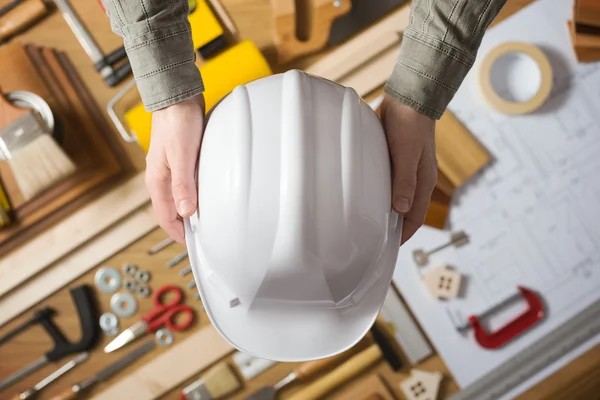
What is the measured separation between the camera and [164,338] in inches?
27.5

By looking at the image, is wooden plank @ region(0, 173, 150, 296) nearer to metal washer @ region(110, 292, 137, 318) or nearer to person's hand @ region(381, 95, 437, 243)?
metal washer @ region(110, 292, 137, 318)

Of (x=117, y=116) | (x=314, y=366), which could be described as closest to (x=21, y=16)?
(x=117, y=116)

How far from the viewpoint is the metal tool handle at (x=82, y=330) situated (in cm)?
70

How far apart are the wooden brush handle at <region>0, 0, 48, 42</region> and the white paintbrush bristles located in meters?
0.17

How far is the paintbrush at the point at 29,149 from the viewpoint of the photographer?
0.65m

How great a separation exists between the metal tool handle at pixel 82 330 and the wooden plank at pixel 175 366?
0.24 feet

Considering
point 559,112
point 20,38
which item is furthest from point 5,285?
point 559,112

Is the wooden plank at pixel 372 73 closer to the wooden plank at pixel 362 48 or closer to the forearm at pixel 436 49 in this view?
the wooden plank at pixel 362 48

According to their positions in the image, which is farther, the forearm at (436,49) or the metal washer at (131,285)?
the metal washer at (131,285)

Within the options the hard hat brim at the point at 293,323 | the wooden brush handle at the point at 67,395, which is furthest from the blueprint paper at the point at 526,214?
the wooden brush handle at the point at 67,395

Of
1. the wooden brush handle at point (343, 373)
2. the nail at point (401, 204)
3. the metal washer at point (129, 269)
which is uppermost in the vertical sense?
the metal washer at point (129, 269)

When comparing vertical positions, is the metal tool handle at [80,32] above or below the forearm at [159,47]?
above

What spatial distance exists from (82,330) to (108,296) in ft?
0.18

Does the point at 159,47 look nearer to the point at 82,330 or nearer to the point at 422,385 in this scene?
the point at 82,330
